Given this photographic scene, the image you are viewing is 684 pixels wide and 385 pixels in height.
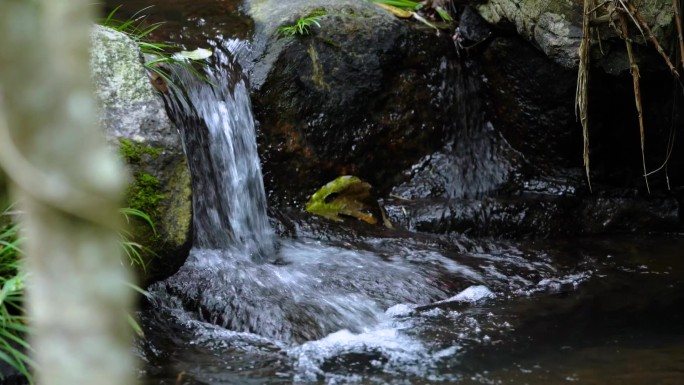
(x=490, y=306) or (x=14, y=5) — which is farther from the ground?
(x=14, y=5)

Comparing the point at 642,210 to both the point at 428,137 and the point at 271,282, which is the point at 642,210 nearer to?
the point at 428,137

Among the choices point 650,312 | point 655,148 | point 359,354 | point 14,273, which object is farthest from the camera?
point 655,148

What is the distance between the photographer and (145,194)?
3.71 metres

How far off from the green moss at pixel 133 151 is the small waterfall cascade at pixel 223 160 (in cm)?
104

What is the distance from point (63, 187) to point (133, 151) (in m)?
3.06

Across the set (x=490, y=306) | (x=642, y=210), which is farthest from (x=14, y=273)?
(x=642, y=210)

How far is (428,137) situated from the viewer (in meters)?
6.28

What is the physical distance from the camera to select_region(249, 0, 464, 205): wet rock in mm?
5715

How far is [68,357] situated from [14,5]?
35 centimetres

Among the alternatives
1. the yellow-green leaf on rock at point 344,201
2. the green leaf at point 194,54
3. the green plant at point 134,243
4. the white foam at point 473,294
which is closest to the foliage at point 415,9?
the yellow-green leaf on rock at point 344,201

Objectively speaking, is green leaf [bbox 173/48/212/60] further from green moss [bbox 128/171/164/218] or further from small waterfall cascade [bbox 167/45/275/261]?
green moss [bbox 128/171/164/218]

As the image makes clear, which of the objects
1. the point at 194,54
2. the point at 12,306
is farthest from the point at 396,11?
the point at 12,306

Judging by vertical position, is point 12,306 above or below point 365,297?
above

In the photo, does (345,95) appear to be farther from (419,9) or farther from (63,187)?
(63,187)
